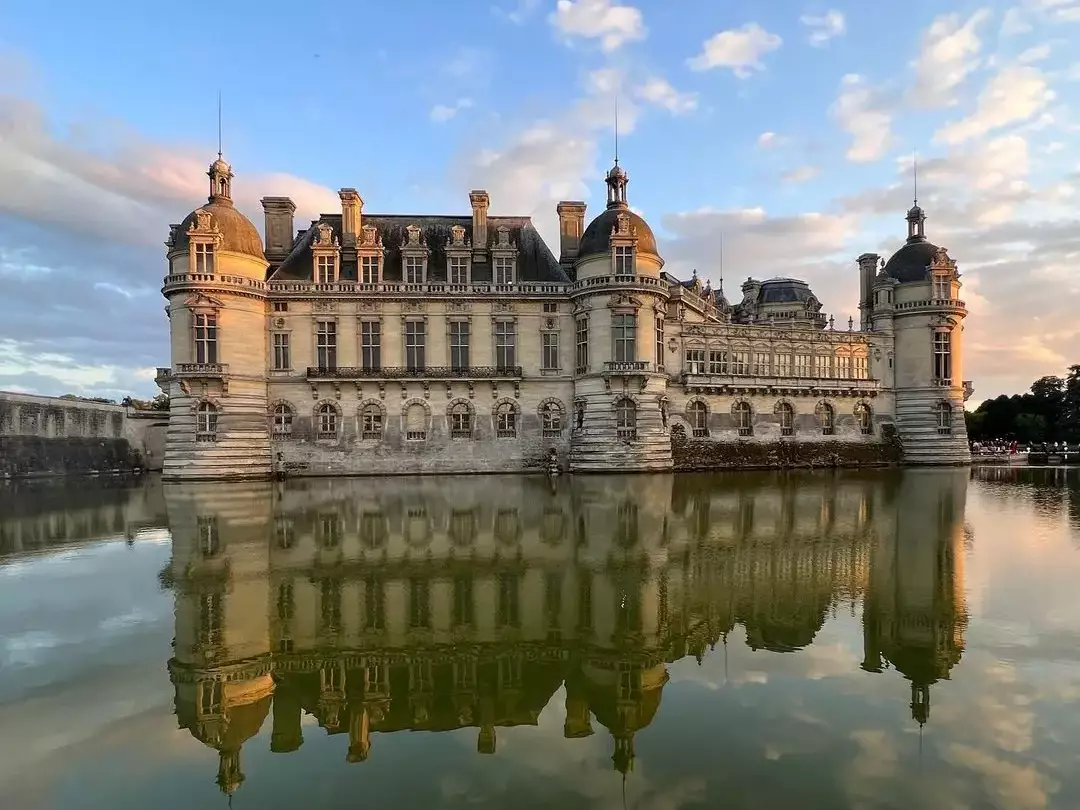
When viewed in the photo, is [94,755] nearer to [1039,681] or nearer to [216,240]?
[1039,681]

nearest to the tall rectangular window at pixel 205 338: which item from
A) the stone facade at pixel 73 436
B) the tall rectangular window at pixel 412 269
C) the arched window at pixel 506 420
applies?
the tall rectangular window at pixel 412 269

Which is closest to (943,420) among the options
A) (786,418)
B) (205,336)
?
(786,418)

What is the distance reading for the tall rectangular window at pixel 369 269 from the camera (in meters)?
38.2

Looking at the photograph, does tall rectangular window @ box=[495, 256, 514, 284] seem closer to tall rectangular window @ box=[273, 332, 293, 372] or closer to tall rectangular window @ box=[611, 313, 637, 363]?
tall rectangular window @ box=[611, 313, 637, 363]

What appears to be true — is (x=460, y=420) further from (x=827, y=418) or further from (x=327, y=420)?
(x=827, y=418)

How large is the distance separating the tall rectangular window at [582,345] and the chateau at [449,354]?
13 centimetres

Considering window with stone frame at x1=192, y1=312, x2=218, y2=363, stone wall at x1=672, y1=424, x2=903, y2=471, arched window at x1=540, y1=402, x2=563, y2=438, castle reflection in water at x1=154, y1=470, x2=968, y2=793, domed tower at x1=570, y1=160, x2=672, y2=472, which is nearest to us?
castle reflection in water at x1=154, y1=470, x2=968, y2=793

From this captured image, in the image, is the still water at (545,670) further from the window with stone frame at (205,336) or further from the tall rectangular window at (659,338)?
the tall rectangular window at (659,338)

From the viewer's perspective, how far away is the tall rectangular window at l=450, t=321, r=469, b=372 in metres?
38.9

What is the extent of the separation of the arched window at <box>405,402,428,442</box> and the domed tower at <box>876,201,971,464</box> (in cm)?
3195

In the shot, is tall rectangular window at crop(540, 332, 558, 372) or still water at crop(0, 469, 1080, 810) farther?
tall rectangular window at crop(540, 332, 558, 372)

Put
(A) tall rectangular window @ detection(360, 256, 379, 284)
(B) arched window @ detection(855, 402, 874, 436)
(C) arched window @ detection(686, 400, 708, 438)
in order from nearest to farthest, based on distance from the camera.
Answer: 1. (A) tall rectangular window @ detection(360, 256, 379, 284)
2. (C) arched window @ detection(686, 400, 708, 438)
3. (B) arched window @ detection(855, 402, 874, 436)

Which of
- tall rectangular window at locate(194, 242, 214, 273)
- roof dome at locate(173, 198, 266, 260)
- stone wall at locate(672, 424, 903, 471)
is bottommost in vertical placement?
stone wall at locate(672, 424, 903, 471)

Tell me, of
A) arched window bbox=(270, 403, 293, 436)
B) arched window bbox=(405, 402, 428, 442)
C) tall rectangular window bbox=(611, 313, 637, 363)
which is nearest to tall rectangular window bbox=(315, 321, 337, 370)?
arched window bbox=(270, 403, 293, 436)
